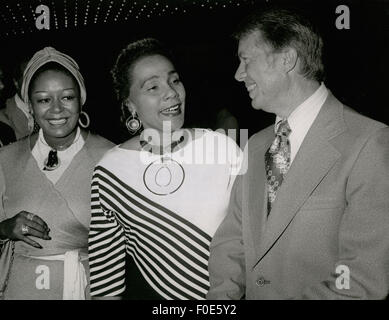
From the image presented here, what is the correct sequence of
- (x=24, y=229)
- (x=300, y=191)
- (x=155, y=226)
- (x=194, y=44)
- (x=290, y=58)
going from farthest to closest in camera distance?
(x=194, y=44) → (x=24, y=229) → (x=155, y=226) → (x=290, y=58) → (x=300, y=191)

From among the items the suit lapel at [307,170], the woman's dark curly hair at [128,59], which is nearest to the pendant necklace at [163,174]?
the woman's dark curly hair at [128,59]

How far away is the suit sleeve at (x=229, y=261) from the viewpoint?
155cm

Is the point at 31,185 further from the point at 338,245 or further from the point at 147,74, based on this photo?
the point at 338,245

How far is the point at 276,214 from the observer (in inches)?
55.2

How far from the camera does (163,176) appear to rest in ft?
5.60

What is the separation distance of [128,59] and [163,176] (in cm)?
49

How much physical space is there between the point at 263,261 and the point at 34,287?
98cm

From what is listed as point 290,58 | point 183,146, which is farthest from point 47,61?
point 290,58

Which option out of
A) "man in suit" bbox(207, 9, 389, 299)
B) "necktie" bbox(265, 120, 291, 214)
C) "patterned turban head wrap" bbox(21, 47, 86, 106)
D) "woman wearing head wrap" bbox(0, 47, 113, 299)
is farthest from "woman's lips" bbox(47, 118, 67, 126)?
"necktie" bbox(265, 120, 291, 214)

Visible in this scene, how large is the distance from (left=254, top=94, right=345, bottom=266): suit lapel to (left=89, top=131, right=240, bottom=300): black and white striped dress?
31cm

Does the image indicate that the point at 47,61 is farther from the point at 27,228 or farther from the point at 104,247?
the point at 104,247

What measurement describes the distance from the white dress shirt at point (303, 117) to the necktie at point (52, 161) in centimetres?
97

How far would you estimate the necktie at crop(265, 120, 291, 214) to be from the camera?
1.49m
